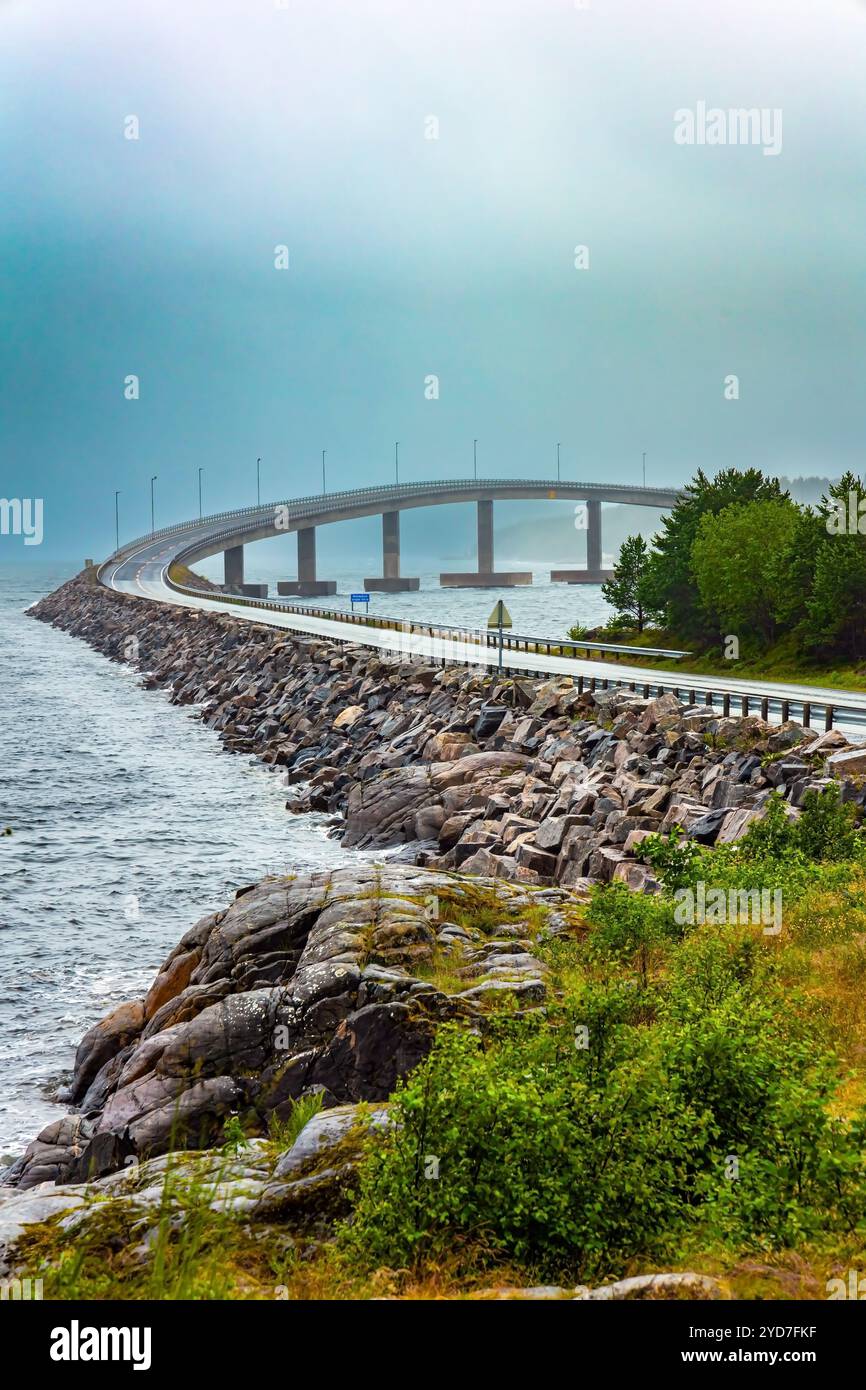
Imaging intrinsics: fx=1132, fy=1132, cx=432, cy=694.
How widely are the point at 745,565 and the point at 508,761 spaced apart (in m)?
26.6

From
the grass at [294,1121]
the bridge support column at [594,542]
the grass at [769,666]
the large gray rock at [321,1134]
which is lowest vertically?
the grass at [294,1121]

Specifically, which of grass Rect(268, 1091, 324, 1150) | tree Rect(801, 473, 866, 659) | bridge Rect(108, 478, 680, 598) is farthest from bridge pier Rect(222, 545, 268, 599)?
grass Rect(268, 1091, 324, 1150)

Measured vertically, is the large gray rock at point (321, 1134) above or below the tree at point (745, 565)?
below

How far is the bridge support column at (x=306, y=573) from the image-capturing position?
159125 mm

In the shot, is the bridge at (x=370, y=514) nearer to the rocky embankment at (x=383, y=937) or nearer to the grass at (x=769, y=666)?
the grass at (x=769, y=666)

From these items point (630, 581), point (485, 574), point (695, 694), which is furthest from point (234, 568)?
point (695, 694)

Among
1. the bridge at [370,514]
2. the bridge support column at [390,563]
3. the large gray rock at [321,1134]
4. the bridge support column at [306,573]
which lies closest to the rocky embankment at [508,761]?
the large gray rock at [321,1134]

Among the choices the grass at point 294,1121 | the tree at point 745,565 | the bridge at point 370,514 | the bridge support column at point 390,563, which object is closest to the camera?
the grass at point 294,1121

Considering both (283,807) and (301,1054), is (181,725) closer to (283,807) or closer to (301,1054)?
(283,807)

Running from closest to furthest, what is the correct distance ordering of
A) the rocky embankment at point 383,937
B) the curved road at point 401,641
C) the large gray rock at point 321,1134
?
the large gray rock at point 321,1134, the rocky embankment at point 383,937, the curved road at point 401,641

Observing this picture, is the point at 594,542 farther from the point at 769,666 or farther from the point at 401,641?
the point at 769,666

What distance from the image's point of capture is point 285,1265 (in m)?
6.99

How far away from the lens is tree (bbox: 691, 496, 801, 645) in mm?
51938
